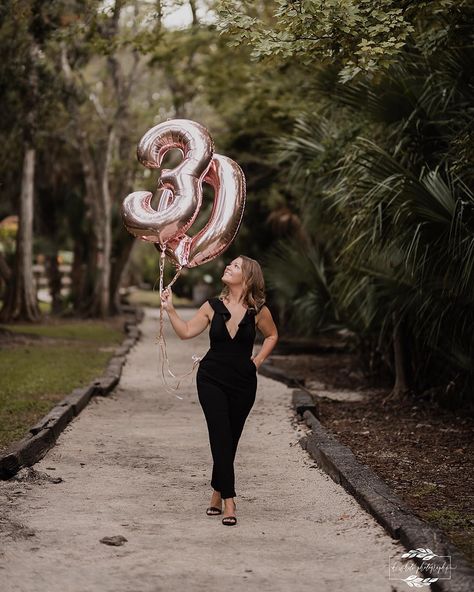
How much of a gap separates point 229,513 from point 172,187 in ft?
7.77

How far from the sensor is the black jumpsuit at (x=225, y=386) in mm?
6414

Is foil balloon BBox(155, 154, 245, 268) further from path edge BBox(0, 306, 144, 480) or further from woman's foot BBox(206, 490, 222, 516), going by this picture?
path edge BBox(0, 306, 144, 480)

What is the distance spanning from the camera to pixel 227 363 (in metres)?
6.48

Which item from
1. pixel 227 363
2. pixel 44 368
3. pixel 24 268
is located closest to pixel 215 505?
pixel 227 363

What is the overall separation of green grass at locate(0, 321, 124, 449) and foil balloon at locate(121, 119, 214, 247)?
2.92 meters

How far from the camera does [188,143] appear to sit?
23.8 ft

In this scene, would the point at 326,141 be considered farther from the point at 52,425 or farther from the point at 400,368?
the point at 52,425

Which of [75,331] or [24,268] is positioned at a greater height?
[24,268]

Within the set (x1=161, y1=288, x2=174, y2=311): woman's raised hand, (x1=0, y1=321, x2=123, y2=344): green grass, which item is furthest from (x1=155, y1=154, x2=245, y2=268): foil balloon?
(x1=0, y1=321, x2=123, y2=344): green grass

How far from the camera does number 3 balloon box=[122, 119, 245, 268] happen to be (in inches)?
270

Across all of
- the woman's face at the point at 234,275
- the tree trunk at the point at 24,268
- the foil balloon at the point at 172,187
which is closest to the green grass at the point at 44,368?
the tree trunk at the point at 24,268

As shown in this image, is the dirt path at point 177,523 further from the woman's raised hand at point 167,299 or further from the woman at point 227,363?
the woman's raised hand at point 167,299

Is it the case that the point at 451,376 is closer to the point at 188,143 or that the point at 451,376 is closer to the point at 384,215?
the point at 384,215

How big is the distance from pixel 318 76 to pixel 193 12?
714cm
